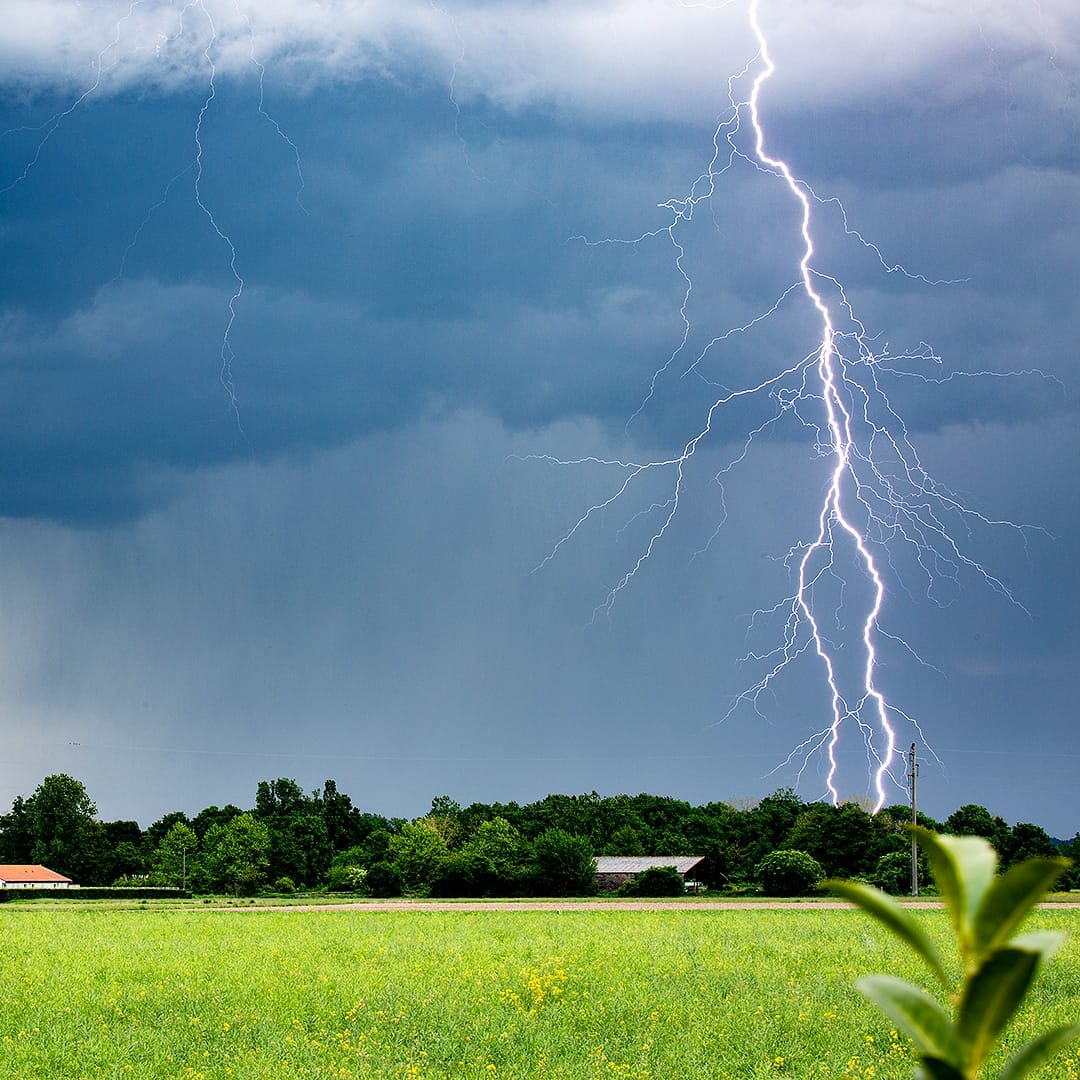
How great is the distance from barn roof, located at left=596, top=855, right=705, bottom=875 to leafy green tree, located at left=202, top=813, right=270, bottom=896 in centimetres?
2156

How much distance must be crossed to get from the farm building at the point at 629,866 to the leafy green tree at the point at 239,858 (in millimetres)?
21565

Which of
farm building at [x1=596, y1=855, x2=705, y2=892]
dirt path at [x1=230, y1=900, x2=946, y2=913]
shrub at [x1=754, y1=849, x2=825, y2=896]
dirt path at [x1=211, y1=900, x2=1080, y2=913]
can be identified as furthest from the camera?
farm building at [x1=596, y1=855, x2=705, y2=892]

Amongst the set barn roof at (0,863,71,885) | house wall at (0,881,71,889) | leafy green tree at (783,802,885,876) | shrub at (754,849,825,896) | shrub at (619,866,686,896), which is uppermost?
leafy green tree at (783,802,885,876)

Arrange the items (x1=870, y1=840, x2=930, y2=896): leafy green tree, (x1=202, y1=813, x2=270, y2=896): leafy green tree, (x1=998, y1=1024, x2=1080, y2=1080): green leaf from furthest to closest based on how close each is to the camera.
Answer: (x1=202, y1=813, x2=270, y2=896): leafy green tree, (x1=870, y1=840, x2=930, y2=896): leafy green tree, (x1=998, y1=1024, x2=1080, y2=1080): green leaf

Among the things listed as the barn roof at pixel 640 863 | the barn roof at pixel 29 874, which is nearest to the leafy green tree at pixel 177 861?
the barn roof at pixel 29 874

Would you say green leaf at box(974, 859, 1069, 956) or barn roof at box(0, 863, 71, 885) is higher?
green leaf at box(974, 859, 1069, 956)

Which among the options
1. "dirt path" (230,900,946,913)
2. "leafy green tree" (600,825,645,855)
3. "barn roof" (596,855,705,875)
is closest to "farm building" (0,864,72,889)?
"leafy green tree" (600,825,645,855)

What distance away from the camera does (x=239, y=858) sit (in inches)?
2923

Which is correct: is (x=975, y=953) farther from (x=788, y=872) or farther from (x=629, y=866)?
(x=629, y=866)

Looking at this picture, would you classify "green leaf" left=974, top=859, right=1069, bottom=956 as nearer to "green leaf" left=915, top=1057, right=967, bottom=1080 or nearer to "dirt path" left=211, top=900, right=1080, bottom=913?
"green leaf" left=915, top=1057, right=967, bottom=1080

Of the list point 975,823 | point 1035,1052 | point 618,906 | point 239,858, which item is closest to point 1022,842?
point 975,823

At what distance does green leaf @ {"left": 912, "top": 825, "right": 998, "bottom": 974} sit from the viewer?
5.89 ft

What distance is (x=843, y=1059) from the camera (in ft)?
46.3

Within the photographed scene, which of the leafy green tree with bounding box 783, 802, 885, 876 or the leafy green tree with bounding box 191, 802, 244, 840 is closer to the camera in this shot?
the leafy green tree with bounding box 783, 802, 885, 876
